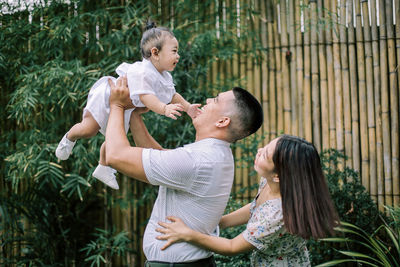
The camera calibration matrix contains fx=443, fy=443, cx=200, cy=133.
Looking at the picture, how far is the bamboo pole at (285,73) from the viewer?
13.2ft

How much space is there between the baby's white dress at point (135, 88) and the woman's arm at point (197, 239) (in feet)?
1.90

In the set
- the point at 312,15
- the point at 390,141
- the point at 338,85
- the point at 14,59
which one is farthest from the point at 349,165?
the point at 14,59

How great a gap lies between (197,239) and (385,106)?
2.79m

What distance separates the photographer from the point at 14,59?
410 centimetres

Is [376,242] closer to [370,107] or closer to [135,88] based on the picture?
[370,107]

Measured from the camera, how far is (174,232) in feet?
5.26

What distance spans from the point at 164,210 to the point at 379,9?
Answer: 3.09 metres

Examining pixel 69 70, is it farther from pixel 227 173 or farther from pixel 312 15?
pixel 227 173

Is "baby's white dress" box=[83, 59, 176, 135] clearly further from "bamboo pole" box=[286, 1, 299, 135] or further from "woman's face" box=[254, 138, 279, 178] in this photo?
"bamboo pole" box=[286, 1, 299, 135]

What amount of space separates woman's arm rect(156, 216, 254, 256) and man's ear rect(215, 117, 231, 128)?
39 cm

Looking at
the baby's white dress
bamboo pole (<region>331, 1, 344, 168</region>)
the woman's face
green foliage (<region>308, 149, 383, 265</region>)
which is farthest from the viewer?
bamboo pole (<region>331, 1, 344, 168</region>)

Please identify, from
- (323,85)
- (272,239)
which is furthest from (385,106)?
(272,239)

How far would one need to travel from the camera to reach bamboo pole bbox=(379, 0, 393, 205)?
3.79 meters

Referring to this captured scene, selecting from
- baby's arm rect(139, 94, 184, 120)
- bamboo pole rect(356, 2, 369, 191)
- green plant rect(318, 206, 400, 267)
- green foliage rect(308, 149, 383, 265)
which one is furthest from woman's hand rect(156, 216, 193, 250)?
bamboo pole rect(356, 2, 369, 191)
